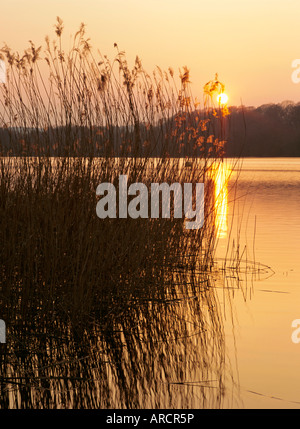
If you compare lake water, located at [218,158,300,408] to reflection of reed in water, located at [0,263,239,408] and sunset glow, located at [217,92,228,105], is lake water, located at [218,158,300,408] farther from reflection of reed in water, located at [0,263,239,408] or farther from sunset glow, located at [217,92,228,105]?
sunset glow, located at [217,92,228,105]

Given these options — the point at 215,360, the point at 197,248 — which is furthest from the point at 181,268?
the point at 215,360

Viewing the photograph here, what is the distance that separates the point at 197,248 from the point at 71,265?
89.0 inches

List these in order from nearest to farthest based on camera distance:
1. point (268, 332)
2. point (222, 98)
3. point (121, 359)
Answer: point (121, 359) < point (268, 332) < point (222, 98)

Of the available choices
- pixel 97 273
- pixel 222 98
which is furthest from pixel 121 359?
pixel 222 98

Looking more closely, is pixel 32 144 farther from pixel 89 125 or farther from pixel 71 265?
pixel 71 265

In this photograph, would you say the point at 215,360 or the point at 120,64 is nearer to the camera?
the point at 215,360

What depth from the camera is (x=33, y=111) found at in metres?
6.00

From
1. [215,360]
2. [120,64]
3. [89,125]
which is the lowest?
[215,360]

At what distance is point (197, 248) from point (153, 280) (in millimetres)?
1155

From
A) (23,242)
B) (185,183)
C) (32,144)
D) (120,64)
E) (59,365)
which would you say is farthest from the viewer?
(185,183)

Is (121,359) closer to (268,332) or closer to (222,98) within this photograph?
(268,332)

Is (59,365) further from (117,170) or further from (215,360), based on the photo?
(117,170)

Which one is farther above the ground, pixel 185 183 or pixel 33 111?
pixel 33 111

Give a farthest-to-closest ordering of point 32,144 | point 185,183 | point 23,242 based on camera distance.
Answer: point 185,183, point 32,144, point 23,242
